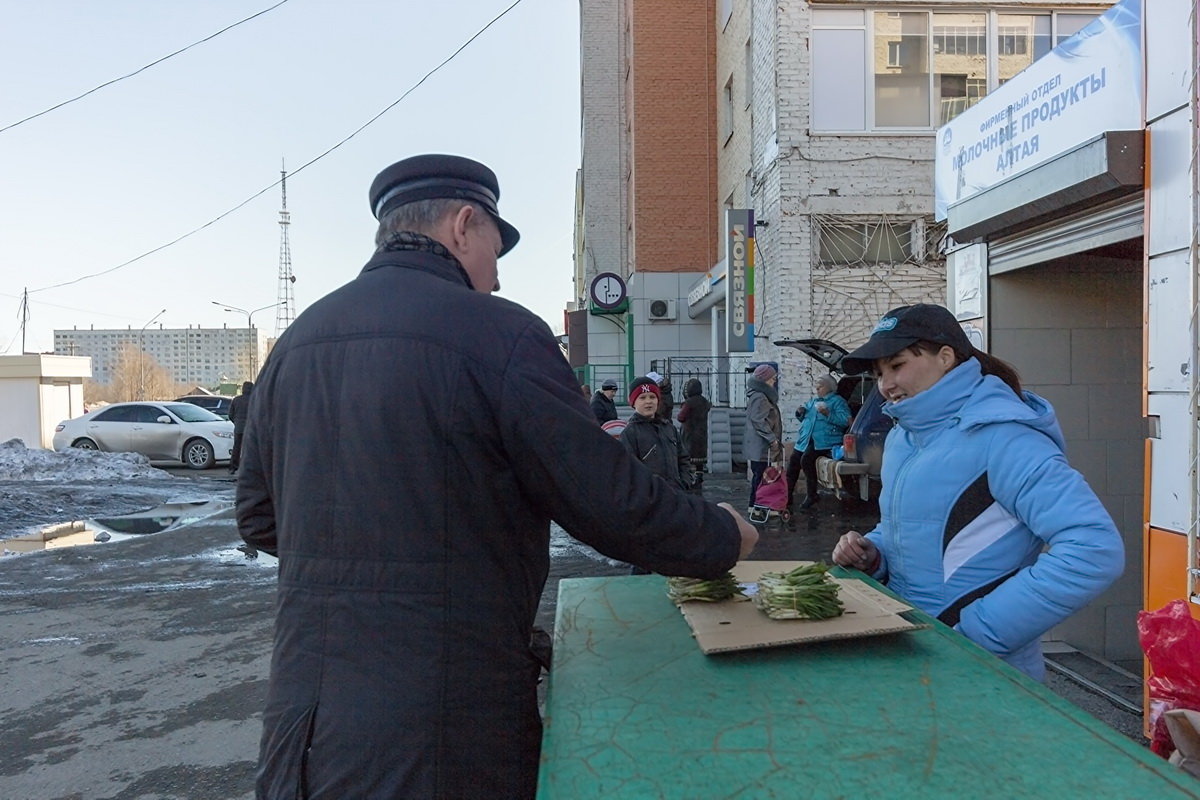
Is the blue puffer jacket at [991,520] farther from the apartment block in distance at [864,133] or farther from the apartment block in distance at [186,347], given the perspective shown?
the apartment block in distance at [186,347]

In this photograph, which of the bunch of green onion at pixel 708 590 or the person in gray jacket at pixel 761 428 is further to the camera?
the person in gray jacket at pixel 761 428

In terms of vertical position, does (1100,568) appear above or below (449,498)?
below

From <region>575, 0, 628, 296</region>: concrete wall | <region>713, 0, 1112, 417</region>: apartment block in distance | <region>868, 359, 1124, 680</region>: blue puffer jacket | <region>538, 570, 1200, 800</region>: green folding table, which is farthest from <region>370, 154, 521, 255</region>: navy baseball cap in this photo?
<region>575, 0, 628, 296</region>: concrete wall

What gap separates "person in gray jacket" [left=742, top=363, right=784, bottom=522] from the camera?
10.6 meters

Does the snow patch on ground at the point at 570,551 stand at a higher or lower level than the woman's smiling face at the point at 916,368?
lower

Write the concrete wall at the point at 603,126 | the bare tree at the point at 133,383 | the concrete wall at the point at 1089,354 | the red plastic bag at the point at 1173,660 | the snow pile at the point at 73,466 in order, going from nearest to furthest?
the red plastic bag at the point at 1173,660
the concrete wall at the point at 1089,354
the snow pile at the point at 73,466
the concrete wall at the point at 603,126
the bare tree at the point at 133,383

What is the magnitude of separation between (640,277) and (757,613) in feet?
66.0

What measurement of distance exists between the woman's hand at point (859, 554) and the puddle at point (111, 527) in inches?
410

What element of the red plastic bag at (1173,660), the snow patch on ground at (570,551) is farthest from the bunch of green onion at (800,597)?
the snow patch on ground at (570,551)

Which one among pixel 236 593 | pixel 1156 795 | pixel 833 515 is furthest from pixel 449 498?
pixel 833 515

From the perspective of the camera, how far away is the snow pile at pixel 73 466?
16781 mm

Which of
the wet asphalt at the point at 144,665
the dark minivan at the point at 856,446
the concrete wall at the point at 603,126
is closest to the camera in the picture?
the wet asphalt at the point at 144,665

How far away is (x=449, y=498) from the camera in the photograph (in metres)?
1.58

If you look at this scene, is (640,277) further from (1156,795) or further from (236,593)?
(1156,795)
